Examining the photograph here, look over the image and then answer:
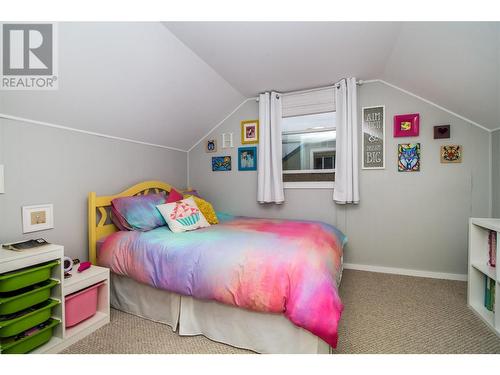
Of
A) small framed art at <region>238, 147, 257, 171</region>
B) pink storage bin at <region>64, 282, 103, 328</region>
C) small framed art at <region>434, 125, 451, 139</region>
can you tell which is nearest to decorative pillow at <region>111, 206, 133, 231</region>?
pink storage bin at <region>64, 282, 103, 328</region>

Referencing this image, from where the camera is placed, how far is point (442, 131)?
2441mm

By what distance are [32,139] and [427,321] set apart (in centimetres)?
323

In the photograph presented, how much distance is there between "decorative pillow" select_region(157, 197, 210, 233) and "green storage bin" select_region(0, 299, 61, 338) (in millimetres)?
925

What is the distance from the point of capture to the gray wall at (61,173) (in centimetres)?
162

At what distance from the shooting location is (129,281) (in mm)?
1889

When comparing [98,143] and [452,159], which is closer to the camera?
[98,143]

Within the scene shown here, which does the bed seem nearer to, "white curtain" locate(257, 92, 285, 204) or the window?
"white curtain" locate(257, 92, 285, 204)

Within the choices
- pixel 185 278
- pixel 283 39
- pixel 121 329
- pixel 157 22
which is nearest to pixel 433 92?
pixel 283 39

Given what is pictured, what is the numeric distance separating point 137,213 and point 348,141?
2.34 meters

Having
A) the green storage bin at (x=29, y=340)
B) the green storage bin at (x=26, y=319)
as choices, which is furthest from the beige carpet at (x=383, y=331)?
the green storage bin at (x=26, y=319)

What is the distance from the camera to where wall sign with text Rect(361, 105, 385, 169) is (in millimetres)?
2674

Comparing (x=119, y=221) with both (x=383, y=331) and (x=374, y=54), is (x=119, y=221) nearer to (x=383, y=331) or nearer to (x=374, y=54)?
(x=383, y=331)
